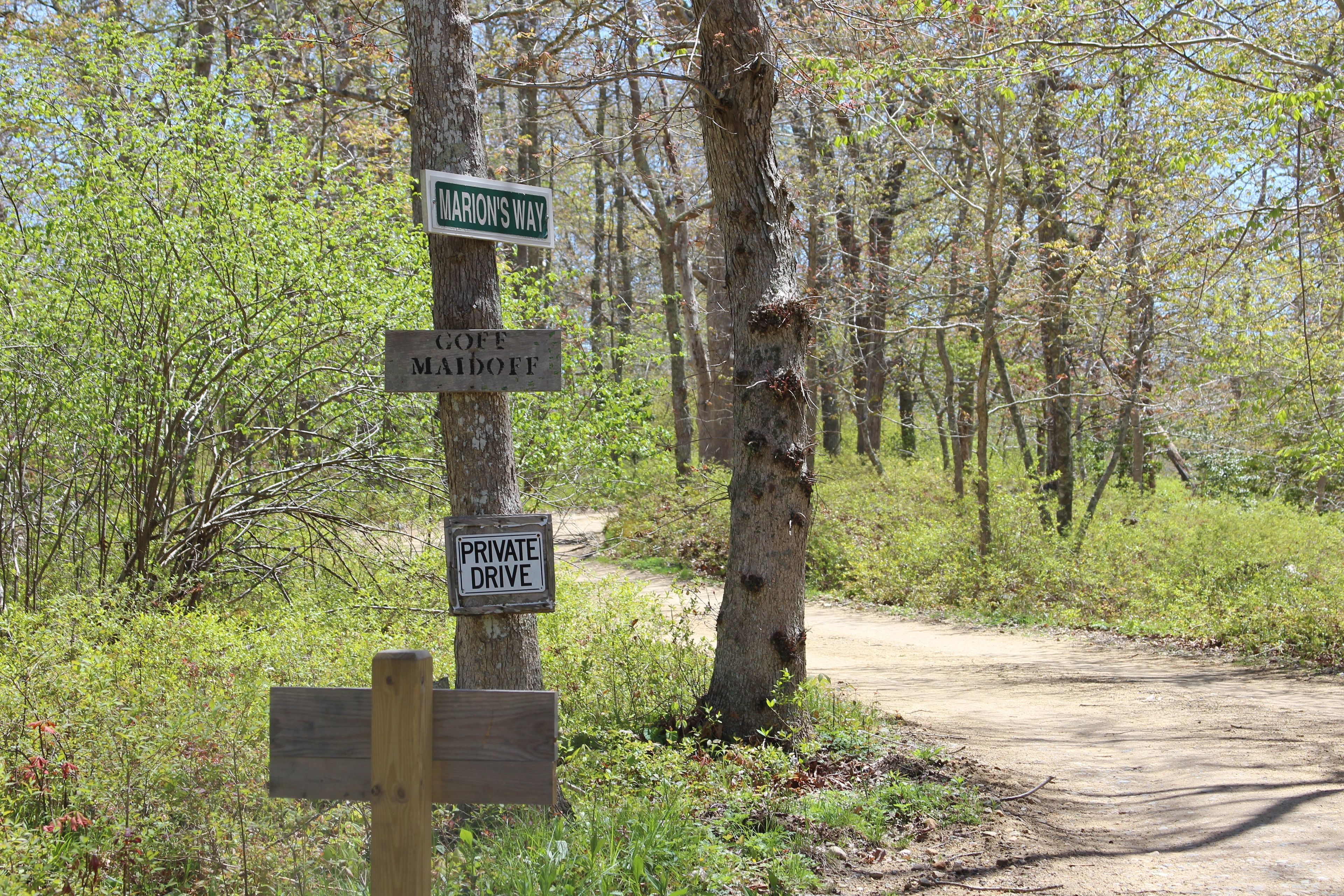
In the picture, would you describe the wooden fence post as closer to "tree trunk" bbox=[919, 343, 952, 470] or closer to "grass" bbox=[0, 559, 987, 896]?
"grass" bbox=[0, 559, 987, 896]

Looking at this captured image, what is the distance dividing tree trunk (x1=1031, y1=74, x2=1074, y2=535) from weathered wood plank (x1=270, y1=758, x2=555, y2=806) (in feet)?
42.4

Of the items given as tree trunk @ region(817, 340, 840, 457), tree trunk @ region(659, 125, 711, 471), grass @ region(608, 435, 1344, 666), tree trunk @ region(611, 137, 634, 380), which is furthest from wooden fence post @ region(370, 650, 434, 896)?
tree trunk @ region(611, 137, 634, 380)

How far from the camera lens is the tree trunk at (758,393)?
6.11 meters

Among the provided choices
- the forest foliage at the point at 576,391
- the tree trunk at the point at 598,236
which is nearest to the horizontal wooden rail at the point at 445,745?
the forest foliage at the point at 576,391

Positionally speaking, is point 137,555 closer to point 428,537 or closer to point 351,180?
point 428,537

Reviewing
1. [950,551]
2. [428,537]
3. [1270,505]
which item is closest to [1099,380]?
[1270,505]

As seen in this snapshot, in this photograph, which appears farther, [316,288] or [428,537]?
[428,537]

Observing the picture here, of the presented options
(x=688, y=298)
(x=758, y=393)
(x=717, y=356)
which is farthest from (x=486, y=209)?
(x=717, y=356)

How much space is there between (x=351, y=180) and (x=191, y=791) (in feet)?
24.8

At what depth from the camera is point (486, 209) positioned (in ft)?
14.6

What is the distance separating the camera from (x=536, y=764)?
2438 millimetres

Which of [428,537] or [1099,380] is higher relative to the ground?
[1099,380]

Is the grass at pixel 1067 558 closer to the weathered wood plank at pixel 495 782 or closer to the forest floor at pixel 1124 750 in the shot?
the forest floor at pixel 1124 750

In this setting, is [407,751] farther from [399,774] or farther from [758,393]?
[758,393]
